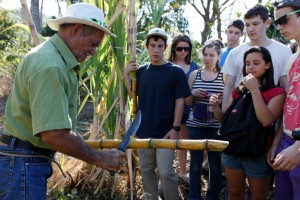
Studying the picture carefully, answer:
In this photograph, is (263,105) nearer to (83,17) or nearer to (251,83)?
(251,83)

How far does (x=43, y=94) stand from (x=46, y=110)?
0.08 m

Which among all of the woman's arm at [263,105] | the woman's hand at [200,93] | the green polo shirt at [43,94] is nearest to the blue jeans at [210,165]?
the woman's hand at [200,93]

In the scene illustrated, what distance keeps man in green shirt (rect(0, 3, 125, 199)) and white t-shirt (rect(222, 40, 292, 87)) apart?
4.84ft

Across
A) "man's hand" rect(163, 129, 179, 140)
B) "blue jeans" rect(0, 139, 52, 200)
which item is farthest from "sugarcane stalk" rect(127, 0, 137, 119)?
"blue jeans" rect(0, 139, 52, 200)

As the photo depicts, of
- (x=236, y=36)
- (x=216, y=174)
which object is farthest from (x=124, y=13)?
(x=216, y=174)

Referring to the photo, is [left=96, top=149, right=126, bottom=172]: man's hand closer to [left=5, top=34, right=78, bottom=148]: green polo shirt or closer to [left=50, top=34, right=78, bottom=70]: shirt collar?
[left=5, top=34, right=78, bottom=148]: green polo shirt

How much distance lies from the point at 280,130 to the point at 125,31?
185cm

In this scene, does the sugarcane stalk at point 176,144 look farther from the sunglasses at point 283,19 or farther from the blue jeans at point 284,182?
the sunglasses at point 283,19

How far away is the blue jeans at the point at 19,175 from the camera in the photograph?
2.04 m

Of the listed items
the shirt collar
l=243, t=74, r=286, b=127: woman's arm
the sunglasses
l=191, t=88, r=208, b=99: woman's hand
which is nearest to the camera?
the shirt collar

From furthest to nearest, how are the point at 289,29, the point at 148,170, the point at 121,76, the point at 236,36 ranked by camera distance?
the point at 236,36 → the point at 121,76 → the point at 148,170 → the point at 289,29

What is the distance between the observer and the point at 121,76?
3.81 metres

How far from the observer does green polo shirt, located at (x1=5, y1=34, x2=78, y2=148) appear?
183cm

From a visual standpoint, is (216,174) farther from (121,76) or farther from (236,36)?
(236,36)
